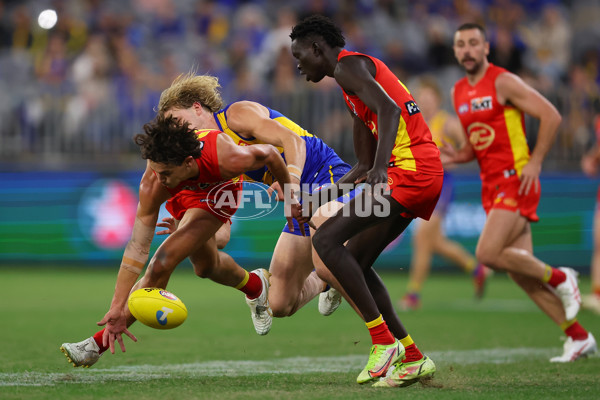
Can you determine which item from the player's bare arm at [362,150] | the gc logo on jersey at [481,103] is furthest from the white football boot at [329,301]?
the gc logo on jersey at [481,103]

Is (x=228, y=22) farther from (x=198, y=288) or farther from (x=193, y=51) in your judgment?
(x=198, y=288)

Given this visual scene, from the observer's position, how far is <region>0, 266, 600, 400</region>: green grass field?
557cm

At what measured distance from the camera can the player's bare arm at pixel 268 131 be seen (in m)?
6.59

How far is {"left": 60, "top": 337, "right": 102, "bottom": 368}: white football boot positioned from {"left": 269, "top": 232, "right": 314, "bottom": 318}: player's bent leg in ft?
5.97

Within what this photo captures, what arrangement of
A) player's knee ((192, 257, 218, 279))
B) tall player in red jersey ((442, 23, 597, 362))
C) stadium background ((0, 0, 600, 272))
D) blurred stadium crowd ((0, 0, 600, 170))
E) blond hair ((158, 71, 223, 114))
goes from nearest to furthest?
1. blond hair ((158, 71, 223, 114))
2. player's knee ((192, 257, 218, 279))
3. tall player in red jersey ((442, 23, 597, 362))
4. stadium background ((0, 0, 600, 272))
5. blurred stadium crowd ((0, 0, 600, 170))

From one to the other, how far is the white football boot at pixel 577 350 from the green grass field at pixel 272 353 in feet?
0.25

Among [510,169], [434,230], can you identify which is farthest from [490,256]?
[434,230]

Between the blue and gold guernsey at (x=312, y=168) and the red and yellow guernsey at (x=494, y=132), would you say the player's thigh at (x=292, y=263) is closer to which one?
the blue and gold guernsey at (x=312, y=168)

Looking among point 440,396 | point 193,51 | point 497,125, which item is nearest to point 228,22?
point 193,51

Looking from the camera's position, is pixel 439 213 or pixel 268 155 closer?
pixel 268 155

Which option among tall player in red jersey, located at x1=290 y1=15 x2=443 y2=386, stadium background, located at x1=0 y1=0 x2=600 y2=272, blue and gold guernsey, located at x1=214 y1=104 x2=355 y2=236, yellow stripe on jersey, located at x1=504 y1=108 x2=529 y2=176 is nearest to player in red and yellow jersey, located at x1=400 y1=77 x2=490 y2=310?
stadium background, located at x1=0 y1=0 x2=600 y2=272

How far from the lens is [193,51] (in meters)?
18.0

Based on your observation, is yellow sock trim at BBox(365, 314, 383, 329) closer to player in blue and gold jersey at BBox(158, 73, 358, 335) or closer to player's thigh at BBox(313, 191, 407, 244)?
player's thigh at BBox(313, 191, 407, 244)

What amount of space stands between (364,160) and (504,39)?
10.7 metres
